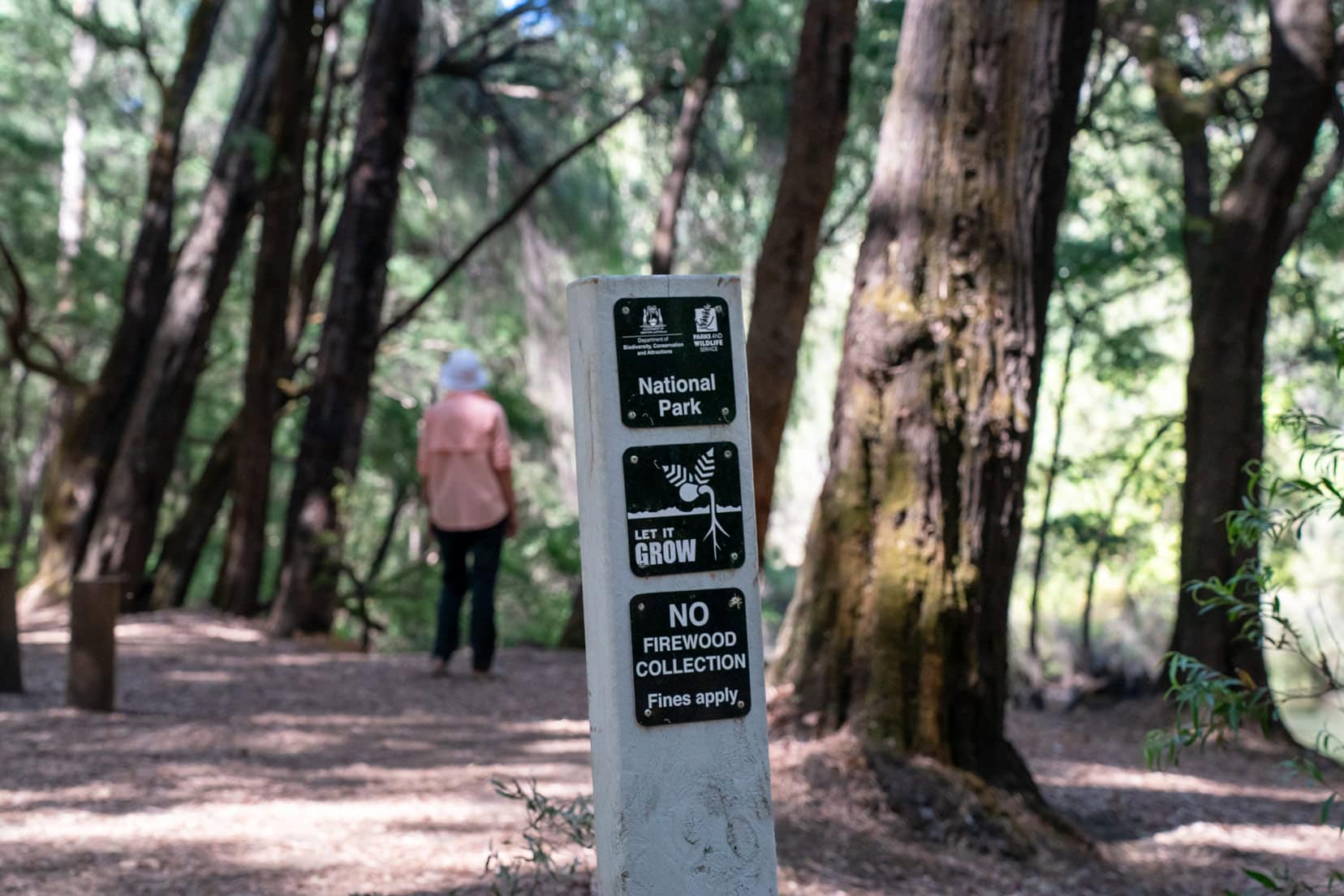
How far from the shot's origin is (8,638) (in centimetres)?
748

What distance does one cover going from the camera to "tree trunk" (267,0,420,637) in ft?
36.1

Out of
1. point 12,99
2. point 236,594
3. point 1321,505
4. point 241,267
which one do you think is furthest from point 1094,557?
point 12,99

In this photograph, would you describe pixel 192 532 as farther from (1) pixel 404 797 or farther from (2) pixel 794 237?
(1) pixel 404 797

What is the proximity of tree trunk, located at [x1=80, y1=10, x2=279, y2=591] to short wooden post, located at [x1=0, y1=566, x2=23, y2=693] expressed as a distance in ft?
18.7

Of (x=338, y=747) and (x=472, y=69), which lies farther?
(x=472, y=69)

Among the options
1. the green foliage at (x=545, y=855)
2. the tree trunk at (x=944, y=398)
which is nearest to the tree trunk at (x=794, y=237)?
the tree trunk at (x=944, y=398)

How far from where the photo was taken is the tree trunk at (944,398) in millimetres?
5648

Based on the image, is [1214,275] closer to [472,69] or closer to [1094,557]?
[1094,557]

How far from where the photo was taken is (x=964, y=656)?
5.72 metres

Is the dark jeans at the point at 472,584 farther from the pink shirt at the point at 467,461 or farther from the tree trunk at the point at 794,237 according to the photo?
the tree trunk at the point at 794,237

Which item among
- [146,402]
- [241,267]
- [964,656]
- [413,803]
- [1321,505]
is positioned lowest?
[413,803]

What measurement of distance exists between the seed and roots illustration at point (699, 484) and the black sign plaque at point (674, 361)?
0.31 feet

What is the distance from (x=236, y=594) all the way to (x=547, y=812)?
9250 mm

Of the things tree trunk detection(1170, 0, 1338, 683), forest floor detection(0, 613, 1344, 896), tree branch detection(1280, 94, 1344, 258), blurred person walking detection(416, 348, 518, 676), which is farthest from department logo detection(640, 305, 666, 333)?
tree branch detection(1280, 94, 1344, 258)
